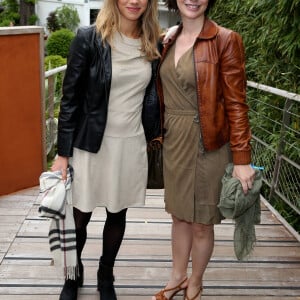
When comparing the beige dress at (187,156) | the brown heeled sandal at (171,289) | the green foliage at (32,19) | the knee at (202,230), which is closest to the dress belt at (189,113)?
the beige dress at (187,156)

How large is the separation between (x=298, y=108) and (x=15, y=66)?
208 centimetres

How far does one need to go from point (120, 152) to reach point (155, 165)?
202 millimetres

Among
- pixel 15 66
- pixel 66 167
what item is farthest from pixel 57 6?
pixel 66 167

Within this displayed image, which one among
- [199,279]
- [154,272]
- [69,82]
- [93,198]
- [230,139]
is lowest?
[154,272]

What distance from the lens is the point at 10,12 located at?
76.7 feet

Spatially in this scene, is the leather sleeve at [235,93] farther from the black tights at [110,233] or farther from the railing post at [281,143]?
the railing post at [281,143]

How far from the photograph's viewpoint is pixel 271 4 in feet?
10.8

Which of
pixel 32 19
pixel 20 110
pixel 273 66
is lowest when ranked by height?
pixel 20 110

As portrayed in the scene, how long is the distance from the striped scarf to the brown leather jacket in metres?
0.61

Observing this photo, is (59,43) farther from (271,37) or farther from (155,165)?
(155,165)

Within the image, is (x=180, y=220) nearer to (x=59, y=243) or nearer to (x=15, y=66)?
(x=59, y=243)

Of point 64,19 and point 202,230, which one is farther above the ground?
point 64,19

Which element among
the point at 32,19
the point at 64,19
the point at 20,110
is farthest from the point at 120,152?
the point at 32,19

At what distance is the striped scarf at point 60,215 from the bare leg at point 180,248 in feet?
1.51
